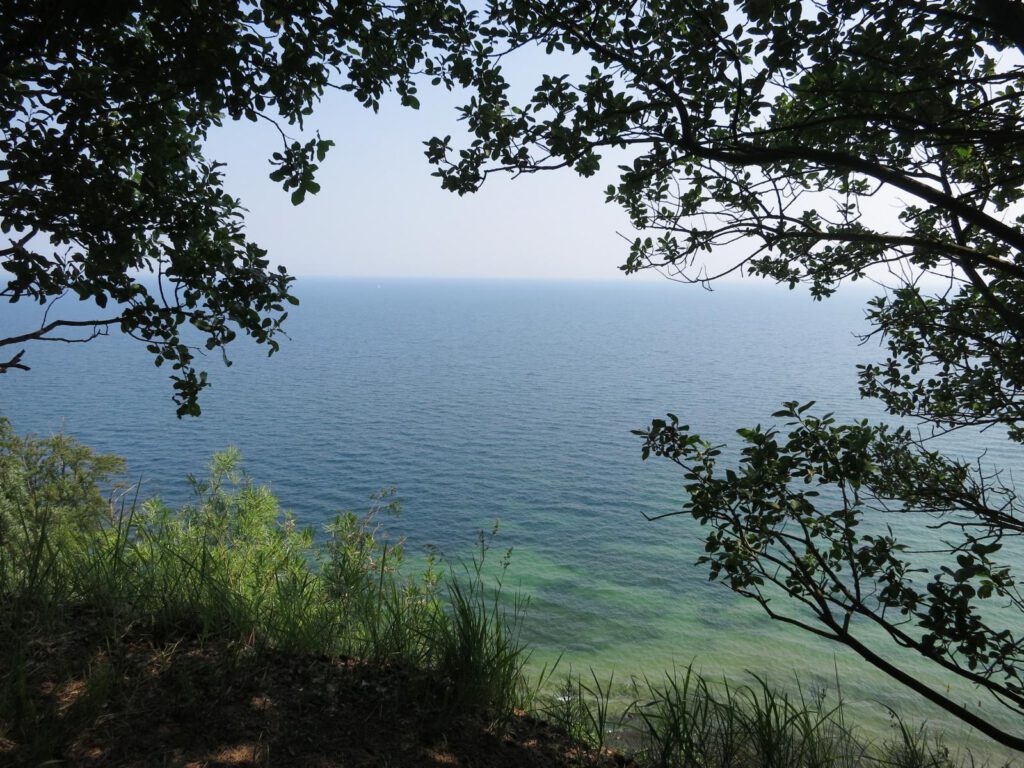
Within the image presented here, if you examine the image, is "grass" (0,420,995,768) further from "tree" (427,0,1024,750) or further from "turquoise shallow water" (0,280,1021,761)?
"turquoise shallow water" (0,280,1021,761)

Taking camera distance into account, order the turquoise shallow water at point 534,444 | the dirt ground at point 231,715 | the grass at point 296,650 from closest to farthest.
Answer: the dirt ground at point 231,715, the grass at point 296,650, the turquoise shallow water at point 534,444

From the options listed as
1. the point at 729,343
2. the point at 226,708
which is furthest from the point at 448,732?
the point at 729,343

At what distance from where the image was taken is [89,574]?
14.3ft

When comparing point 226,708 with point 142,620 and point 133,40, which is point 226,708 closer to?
point 142,620

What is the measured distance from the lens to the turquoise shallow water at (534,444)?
17.5 m

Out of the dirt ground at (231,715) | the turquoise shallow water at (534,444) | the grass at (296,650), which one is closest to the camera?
the dirt ground at (231,715)

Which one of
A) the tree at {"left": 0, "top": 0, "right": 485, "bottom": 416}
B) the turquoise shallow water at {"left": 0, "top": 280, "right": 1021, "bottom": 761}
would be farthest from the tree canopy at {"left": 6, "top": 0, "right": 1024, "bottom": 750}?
the turquoise shallow water at {"left": 0, "top": 280, "right": 1021, "bottom": 761}

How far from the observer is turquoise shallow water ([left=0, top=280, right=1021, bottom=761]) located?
17.5m

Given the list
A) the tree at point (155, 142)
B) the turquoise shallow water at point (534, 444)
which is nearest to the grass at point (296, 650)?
the tree at point (155, 142)

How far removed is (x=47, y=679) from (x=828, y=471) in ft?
14.5

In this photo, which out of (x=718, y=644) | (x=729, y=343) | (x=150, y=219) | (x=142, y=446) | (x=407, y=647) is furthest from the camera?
(x=729, y=343)

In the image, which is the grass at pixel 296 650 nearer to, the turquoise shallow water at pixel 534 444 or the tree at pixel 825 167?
the tree at pixel 825 167

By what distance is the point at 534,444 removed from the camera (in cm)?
3812

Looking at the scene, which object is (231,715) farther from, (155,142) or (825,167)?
(825,167)
